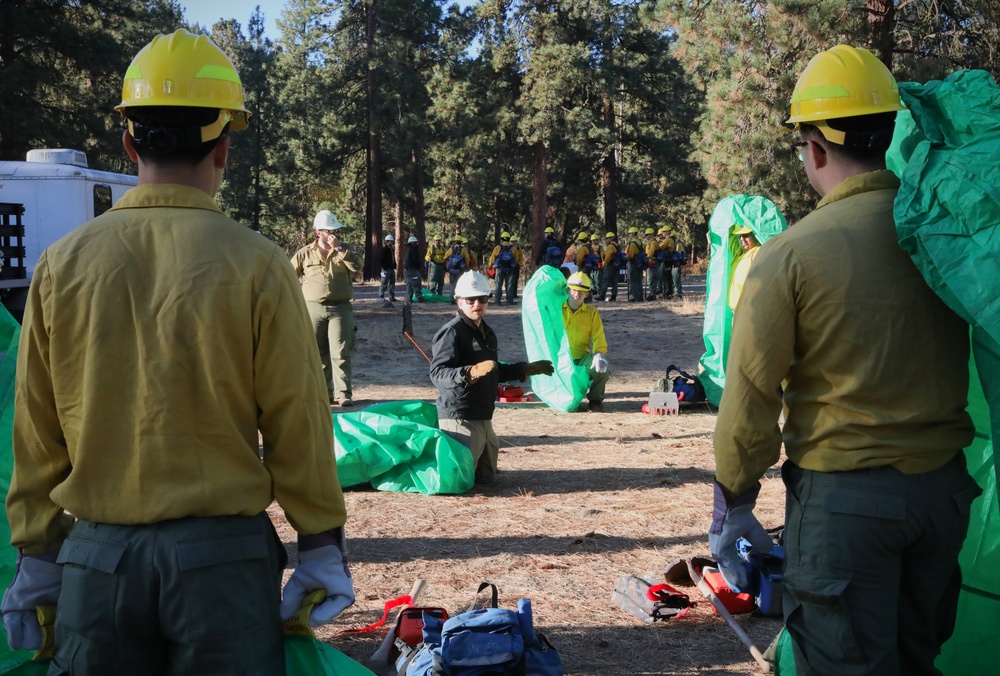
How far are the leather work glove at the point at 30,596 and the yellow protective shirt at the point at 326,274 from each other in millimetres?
7262

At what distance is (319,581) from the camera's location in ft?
6.64

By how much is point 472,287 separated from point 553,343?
140 inches

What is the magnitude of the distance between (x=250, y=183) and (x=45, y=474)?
3734 cm

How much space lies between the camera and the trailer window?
42.5 feet

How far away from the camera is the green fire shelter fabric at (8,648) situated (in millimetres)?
2088

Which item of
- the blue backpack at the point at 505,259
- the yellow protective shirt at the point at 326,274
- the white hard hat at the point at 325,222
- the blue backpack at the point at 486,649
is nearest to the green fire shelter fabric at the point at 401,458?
the yellow protective shirt at the point at 326,274

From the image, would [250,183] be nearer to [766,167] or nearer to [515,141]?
[515,141]

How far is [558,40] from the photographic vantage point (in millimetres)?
30031

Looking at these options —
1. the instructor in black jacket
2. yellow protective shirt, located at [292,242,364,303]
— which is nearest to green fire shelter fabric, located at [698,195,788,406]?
the instructor in black jacket

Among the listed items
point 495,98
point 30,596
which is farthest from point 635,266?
point 30,596

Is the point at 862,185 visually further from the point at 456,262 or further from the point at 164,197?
the point at 456,262

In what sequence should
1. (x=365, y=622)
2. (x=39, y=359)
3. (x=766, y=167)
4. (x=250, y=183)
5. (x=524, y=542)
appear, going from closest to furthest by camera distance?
(x=39, y=359)
(x=365, y=622)
(x=524, y=542)
(x=766, y=167)
(x=250, y=183)

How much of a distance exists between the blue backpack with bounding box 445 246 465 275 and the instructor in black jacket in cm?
1690

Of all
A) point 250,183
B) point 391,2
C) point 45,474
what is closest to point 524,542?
point 45,474
